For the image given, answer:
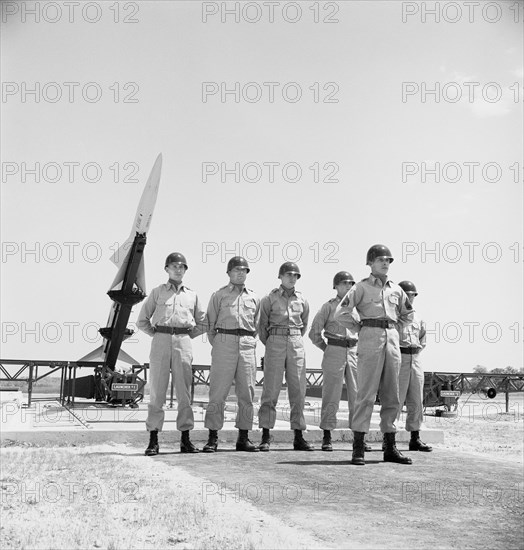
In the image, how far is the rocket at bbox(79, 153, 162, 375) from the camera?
44.0ft

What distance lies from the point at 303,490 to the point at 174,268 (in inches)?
120

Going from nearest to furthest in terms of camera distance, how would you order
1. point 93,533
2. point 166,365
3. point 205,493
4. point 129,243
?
point 93,533, point 205,493, point 166,365, point 129,243

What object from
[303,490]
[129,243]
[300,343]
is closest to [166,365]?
[300,343]

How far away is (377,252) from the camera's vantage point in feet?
18.7

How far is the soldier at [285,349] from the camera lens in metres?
6.43

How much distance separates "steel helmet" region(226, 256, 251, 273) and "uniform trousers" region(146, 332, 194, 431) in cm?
84

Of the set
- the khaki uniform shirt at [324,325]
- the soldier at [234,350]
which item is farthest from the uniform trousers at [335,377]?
the soldier at [234,350]

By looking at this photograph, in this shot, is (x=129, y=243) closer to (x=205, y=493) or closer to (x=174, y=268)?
(x=174, y=268)

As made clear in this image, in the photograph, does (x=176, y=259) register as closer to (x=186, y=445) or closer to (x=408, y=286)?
(x=186, y=445)

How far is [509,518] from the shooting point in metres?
3.37

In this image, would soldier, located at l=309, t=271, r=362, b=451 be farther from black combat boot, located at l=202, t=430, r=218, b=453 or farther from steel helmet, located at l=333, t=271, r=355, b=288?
black combat boot, located at l=202, t=430, r=218, b=453

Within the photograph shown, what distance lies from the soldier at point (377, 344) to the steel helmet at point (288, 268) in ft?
3.44
